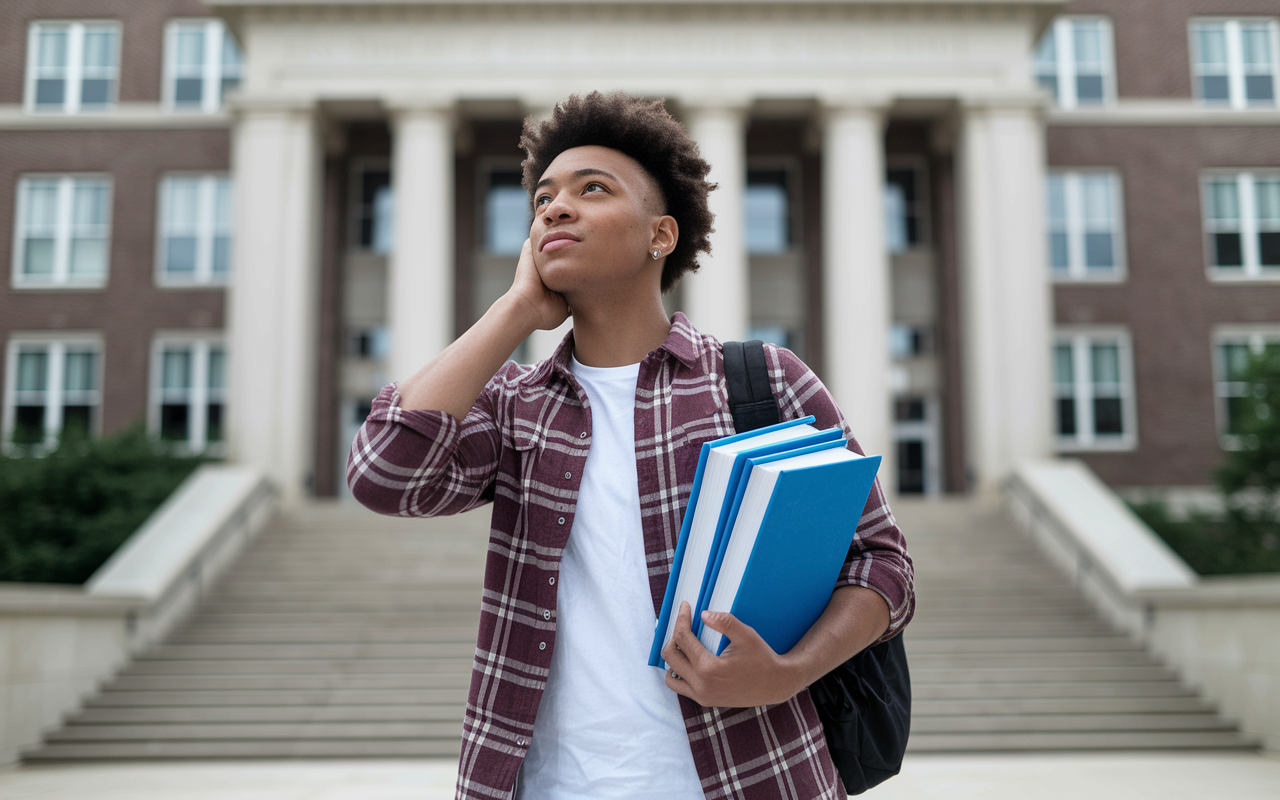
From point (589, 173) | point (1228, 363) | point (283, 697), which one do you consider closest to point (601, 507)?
point (589, 173)

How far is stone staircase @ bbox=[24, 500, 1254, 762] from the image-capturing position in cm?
1004

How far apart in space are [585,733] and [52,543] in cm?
1748

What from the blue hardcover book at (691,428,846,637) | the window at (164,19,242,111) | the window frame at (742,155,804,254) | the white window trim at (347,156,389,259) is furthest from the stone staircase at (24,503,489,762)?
the window at (164,19,242,111)

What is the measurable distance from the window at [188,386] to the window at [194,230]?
1.68 meters

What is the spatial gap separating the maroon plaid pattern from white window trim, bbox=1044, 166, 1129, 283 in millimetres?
26103

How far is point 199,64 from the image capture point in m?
27.0

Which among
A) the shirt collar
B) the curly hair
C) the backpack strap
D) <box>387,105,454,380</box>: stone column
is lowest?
the backpack strap

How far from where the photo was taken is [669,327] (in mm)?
2131

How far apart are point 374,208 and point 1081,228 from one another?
706 inches

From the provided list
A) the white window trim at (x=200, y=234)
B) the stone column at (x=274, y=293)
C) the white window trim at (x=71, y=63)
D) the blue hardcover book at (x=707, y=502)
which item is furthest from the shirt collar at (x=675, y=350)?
the white window trim at (x=71, y=63)

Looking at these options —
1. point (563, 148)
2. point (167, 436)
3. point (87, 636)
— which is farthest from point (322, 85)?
point (563, 148)

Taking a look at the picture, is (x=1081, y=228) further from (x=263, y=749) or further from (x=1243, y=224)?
(x=263, y=749)

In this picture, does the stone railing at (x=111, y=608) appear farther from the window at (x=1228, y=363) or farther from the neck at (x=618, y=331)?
the window at (x=1228, y=363)

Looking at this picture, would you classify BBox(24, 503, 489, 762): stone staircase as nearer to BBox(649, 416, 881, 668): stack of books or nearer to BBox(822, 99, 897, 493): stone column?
BBox(649, 416, 881, 668): stack of books
